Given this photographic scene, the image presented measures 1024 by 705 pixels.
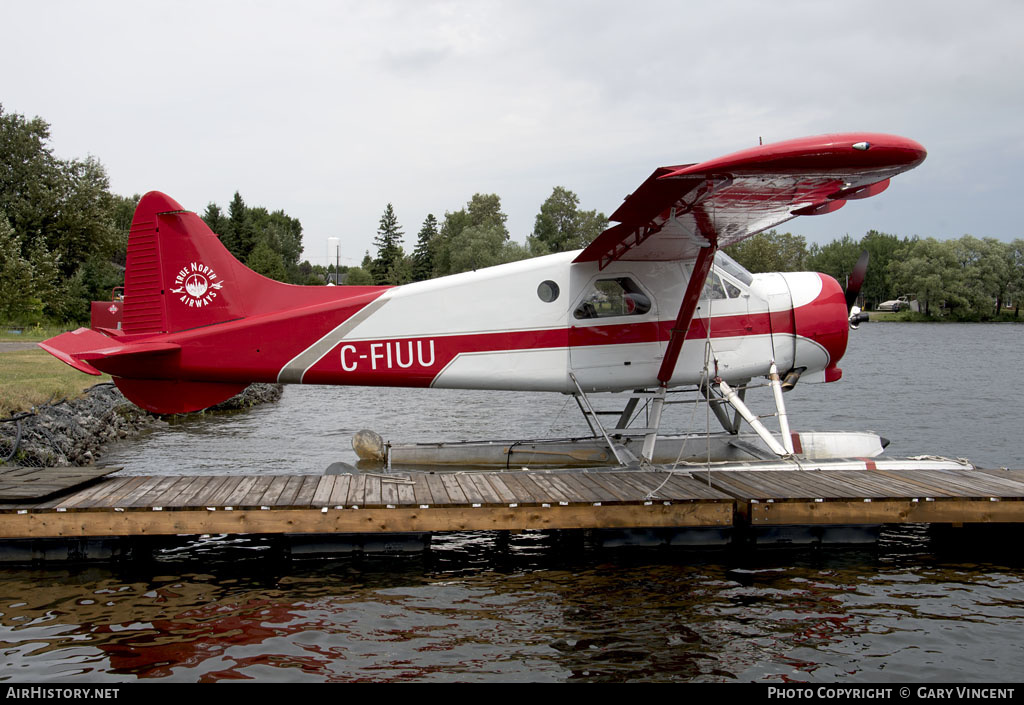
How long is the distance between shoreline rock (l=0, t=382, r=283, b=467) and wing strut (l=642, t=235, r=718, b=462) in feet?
23.5

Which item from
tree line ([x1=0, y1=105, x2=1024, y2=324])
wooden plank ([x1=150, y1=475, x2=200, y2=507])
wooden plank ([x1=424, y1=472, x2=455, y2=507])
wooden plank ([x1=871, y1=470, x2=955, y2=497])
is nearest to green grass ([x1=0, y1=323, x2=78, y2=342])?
tree line ([x1=0, y1=105, x2=1024, y2=324])

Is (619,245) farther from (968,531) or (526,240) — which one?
(526,240)

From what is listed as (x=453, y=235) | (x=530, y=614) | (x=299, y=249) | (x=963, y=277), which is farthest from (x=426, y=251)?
(x=530, y=614)

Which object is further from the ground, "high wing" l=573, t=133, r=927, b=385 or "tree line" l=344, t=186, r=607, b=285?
"tree line" l=344, t=186, r=607, b=285

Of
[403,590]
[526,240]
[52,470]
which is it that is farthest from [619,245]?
[526,240]

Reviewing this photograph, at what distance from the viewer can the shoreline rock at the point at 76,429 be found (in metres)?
11.0

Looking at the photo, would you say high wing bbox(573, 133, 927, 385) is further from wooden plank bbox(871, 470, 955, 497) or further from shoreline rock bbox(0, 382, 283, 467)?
shoreline rock bbox(0, 382, 283, 467)

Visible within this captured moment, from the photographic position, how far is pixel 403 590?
271 inches

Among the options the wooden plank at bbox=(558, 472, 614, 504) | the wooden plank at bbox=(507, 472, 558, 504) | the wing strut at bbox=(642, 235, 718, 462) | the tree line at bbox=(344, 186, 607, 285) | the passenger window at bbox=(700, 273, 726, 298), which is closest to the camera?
the wooden plank at bbox=(507, 472, 558, 504)

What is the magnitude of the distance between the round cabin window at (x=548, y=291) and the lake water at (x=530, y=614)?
8.73 ft

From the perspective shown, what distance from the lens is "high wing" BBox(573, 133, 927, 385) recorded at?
6.43m

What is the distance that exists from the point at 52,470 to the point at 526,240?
96.0 m

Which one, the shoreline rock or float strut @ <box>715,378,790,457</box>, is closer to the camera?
float strut @ <box>715,378,790,457</box>

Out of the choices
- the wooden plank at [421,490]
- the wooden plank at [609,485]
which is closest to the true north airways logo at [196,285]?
the wooden plank at [421,490]
